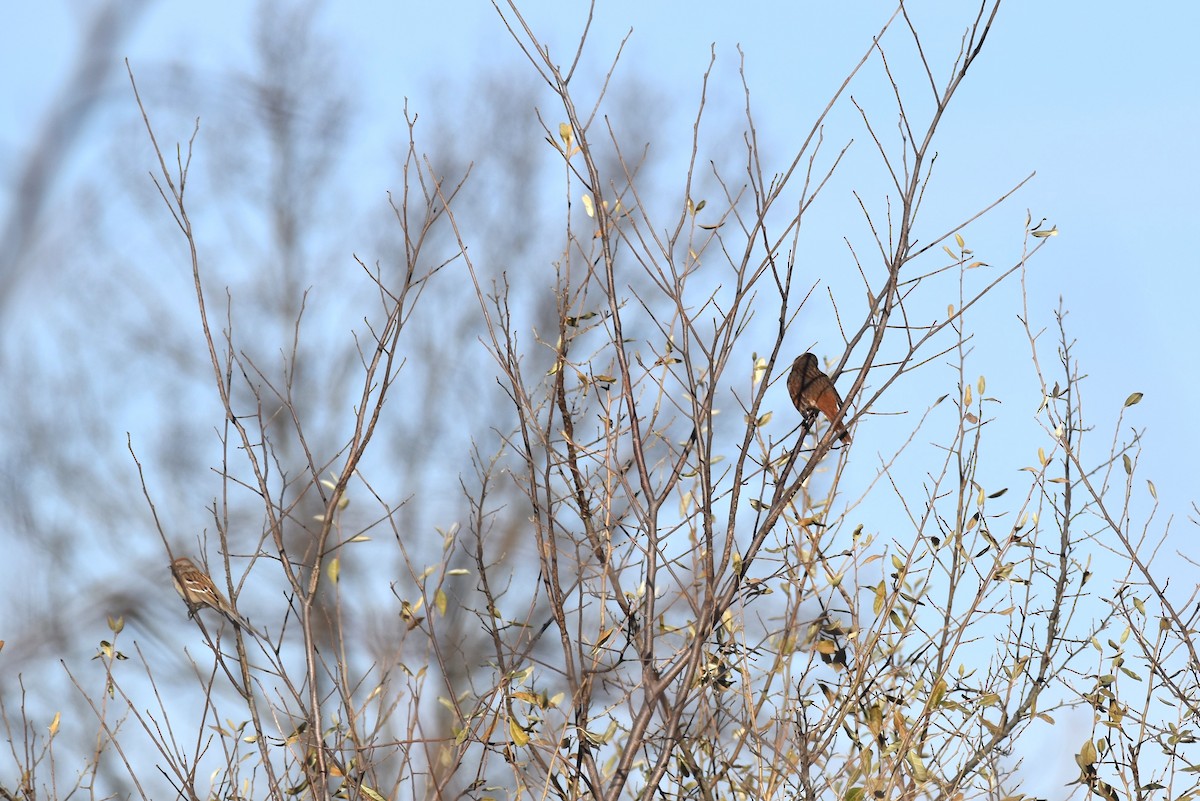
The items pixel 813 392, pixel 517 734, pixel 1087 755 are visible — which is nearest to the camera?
pixel 517 734

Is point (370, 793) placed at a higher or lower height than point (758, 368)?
lower

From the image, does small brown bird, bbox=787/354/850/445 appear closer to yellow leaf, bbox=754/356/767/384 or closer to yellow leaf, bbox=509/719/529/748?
yellow leaf, bbox=754/356/767/384

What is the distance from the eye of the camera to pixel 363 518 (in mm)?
7426

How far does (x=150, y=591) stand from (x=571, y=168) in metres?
4.72

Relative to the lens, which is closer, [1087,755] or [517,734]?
[517,734]

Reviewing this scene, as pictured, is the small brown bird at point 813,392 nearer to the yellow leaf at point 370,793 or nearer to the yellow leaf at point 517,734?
the yellow leaf at point 517,734

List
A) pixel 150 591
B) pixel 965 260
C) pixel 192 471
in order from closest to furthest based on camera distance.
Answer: pixel 965 260 < pixel 150 591 < pixel 192 471

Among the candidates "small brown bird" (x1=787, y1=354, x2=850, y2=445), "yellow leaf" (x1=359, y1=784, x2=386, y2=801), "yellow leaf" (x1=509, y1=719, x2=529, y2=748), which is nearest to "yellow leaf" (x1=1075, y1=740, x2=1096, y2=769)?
"small brown bird" (x1=787, y1=354, x2=850, y2=445)

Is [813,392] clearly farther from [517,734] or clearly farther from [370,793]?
[370,793]

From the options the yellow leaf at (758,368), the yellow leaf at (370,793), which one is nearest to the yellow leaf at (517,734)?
the yellow leaf at (370,793)

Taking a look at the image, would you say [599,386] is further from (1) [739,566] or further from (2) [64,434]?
(2) [64,434]

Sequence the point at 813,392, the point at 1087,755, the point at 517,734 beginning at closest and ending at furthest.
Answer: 1. the point at 517,734
2. the point at 1087,755
3. the point at 813,392

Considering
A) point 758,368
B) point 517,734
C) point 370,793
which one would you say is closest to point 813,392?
point 758,368

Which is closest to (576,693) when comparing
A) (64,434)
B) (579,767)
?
(579,767)
